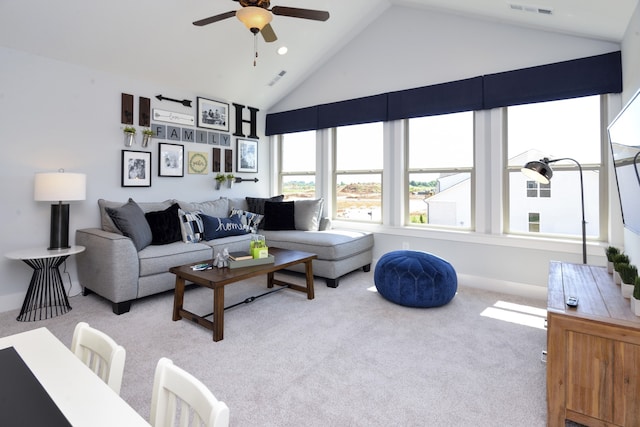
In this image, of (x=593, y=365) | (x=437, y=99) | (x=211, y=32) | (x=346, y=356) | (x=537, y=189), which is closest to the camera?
(x=593, y=365)

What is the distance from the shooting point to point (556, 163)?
352 cm

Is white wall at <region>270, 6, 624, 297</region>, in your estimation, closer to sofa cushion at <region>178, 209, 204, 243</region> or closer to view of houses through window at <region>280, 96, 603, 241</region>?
view of houses through window at <region>280, 96, 603, 241</region>

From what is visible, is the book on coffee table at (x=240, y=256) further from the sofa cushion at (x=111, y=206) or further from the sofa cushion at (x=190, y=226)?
the sofa cushion at (x=111, y=206)

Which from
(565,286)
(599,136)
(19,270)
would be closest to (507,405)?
(565,286)

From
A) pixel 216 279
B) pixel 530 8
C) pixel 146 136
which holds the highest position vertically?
pixel 530 8

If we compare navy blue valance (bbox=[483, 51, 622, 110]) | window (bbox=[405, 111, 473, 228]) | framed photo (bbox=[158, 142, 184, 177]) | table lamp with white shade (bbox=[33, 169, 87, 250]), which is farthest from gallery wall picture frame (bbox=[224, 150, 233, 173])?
navy blue valance (bbox=[483, 51, 622, 110])

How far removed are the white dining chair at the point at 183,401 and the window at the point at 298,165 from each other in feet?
15.3

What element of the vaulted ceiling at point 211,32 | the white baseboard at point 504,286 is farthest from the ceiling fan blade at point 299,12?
the white baseboard at point 504,286

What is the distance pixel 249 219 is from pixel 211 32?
2.38 meters

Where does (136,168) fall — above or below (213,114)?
below

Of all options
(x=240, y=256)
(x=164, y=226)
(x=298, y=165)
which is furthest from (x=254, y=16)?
(x=298, y=165)

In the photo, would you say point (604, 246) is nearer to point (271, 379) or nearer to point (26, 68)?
point (271, 379)

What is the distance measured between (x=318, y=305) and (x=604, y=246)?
2.82 meters

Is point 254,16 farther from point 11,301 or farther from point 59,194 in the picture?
point 11,301
